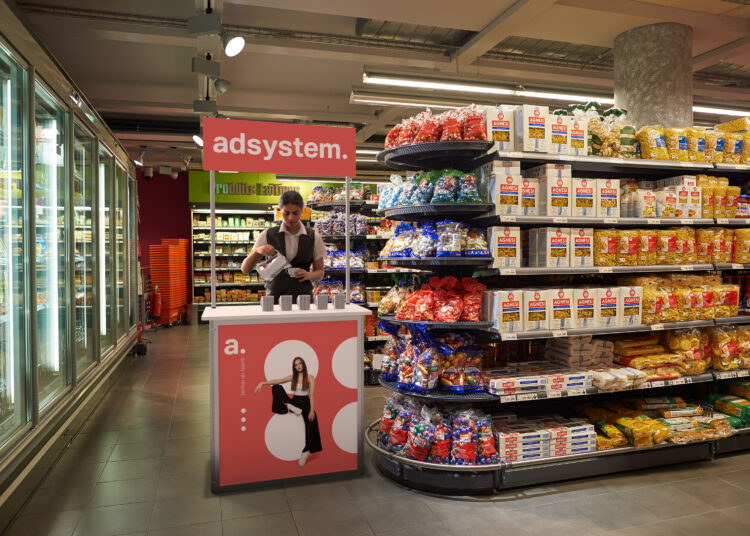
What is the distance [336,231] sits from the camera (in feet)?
19.9

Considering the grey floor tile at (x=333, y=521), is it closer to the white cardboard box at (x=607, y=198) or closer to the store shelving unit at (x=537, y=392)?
the store shelving unit at (x=537, y=392)

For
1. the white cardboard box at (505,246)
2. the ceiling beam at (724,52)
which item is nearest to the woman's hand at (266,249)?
the white cardboard box at (505,246)

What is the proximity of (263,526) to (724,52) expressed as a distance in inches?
303

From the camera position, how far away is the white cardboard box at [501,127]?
137 inches

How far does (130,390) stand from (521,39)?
22.3 ft

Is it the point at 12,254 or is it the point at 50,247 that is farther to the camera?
the point at 50,247

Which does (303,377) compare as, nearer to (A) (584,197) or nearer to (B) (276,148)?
(B) (276,148)

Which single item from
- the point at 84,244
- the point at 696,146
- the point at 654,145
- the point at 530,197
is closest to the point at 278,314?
the point at 530,197

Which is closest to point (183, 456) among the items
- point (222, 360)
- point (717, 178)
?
point (222, 360)

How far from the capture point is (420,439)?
332 cm

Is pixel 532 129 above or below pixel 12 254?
above

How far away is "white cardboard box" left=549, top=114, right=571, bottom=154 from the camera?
3.56m

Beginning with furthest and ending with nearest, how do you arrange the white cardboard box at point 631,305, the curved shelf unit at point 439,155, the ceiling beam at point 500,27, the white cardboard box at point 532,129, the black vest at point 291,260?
1. the ceiling beam at point 500,27
2. the black vest at point 291,260
3. the white cardboard box at point 631,305
4. the white cardboard box at point 532,129
5. the curved shelf unit at point 439,155

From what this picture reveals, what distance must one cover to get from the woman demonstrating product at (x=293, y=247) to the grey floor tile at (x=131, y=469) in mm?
1535
